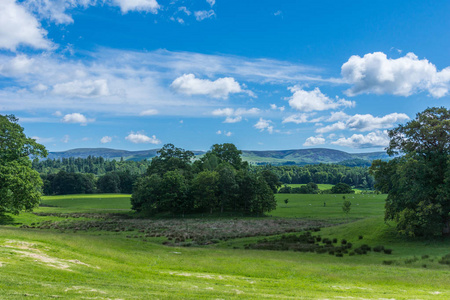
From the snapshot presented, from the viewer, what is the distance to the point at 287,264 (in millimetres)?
25188

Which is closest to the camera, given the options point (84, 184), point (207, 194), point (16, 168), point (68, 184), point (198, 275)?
point (198, 275)

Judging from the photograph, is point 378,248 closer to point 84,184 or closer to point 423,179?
point 423,179

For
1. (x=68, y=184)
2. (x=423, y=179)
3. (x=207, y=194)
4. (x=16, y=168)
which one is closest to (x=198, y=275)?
(x=423, y=179)

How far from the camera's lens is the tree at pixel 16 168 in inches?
1762

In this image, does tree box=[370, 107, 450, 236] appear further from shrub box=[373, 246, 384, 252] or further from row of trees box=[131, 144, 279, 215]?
row of trees box=[131, 144, 279, 215]

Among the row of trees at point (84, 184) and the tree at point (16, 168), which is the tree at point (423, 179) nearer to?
the tree at point (16, 168)

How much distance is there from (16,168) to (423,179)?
191 feet

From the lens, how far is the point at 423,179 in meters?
36.4

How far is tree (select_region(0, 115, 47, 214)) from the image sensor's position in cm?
4475

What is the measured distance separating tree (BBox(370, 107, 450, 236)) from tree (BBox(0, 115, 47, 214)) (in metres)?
53.9

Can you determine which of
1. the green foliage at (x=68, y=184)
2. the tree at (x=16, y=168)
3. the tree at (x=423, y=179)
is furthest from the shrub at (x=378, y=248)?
the green foliage at (x=68, y=184)

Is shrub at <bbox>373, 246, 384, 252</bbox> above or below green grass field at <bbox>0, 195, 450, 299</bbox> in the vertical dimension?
below

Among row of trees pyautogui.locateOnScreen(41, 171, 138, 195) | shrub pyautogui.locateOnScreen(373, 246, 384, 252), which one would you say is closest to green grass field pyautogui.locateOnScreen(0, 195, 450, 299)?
shrub pyautogui.locateOnScreen(373, 246, 384, 252)

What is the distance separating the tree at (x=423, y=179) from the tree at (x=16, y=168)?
53.9 m
